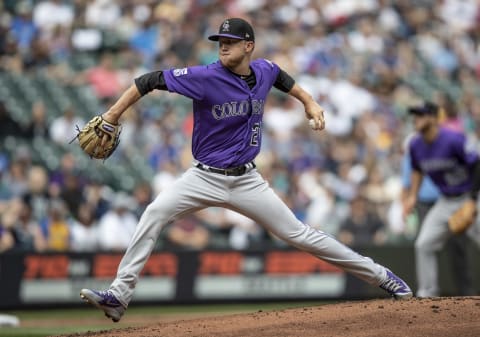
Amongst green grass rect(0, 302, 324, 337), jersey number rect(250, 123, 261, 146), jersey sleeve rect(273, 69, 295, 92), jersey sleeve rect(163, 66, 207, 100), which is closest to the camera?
jersey sleeve rect(163, 66, 207, 100)

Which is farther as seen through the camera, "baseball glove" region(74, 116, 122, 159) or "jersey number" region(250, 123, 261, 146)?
"jersey number" region(250, 123, 261, 146)

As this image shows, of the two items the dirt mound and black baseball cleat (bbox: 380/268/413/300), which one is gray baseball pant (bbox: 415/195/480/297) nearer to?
black baseball cleat (bbox: 380/268/413/300)

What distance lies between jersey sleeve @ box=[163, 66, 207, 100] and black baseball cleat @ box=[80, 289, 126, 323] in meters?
1.50

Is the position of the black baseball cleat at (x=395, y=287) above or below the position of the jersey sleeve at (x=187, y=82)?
below

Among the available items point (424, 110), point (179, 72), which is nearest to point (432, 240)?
point (424, 110)

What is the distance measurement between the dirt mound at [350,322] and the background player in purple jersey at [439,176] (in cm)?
285

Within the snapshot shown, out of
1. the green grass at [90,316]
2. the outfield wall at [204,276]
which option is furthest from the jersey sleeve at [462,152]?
the outfield wall at [204,276]

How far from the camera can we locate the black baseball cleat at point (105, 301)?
21.9 ft

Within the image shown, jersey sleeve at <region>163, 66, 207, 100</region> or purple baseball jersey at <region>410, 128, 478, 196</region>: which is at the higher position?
jersey sleeve at <region>163, 66, 207, 100</region>

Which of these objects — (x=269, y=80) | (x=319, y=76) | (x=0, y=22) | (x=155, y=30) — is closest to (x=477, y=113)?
(x=319, y=76)

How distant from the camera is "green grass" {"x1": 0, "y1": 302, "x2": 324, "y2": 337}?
9.76m

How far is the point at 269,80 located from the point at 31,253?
216 inches

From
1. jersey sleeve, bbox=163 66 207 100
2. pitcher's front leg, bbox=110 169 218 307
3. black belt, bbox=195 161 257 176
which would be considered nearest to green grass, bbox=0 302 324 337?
pitcher's front leg, bbox=110 169 218 307

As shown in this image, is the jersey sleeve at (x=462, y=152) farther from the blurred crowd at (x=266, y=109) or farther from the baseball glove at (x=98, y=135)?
the baseball glove at (x=98, y=135)
